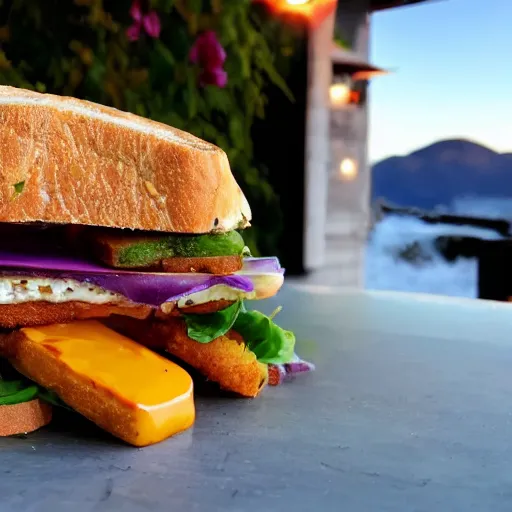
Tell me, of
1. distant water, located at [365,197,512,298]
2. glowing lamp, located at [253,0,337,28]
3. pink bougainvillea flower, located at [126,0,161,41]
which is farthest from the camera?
distant water, located at [365,197,512,298]

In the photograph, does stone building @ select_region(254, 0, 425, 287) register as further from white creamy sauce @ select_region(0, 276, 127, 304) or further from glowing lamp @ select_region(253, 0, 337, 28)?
white creamy sauce @ select_region(0, 276, 127, 304)

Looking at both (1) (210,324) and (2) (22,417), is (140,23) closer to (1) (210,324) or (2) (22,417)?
(1) (210,324)

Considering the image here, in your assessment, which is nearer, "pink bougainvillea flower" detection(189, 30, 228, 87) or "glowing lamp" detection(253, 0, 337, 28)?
"pink bougainvillea flower" detection(189, 30, 228, 87)

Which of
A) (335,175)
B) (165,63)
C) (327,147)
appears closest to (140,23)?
(165,63)

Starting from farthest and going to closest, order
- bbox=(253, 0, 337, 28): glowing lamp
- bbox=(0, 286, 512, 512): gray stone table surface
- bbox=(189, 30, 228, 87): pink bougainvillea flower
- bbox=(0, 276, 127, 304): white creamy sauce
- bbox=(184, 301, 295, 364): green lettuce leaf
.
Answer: bbox=(253, 0, 337, 28): glowing lamp < bbox=(189, 30, 228, 87): pink bougainvillea flower < bbox=(184, 301, 295, 364): green lettuce leaf < bbox=(0, 276, 127, 304): white creamy sauce < bbox=(0, 286, 512, 512): gray stone table surface

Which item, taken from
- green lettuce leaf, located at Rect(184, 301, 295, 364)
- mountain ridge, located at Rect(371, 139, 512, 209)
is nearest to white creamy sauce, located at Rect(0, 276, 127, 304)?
green lettuce leaf, located at Rect(184, 301, 295, 364)

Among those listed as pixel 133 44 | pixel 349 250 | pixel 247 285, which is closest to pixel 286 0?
pixel 133 44

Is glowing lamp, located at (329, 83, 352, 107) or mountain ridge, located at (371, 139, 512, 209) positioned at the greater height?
glowing lamp, located at (329, 83, 352, 107)
